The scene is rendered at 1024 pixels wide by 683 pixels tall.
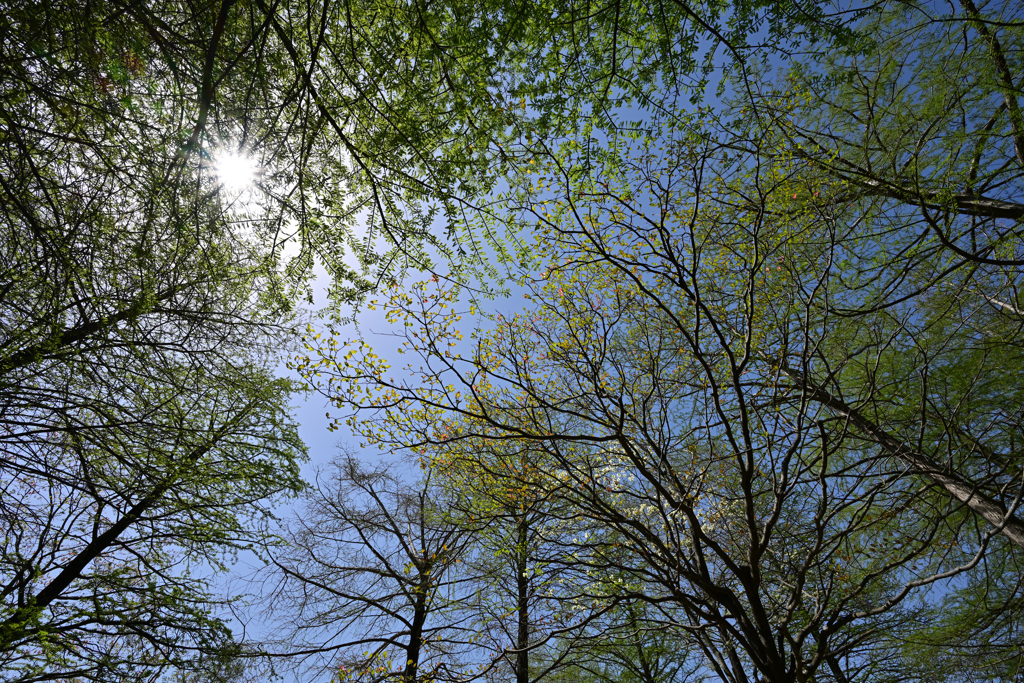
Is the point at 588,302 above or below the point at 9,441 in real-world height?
above

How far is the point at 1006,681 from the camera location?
5.03m

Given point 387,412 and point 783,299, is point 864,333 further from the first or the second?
point 387,412

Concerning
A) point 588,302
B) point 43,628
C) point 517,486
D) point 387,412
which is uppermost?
point 588,302

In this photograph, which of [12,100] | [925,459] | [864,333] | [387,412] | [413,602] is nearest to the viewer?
[12,100]

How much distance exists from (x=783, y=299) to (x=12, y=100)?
7354 millimetres

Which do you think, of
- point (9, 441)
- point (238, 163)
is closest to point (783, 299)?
point (238, 163)

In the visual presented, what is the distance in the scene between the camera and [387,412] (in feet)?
14.6

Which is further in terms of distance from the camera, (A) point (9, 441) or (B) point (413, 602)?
(B) point (413, 602)

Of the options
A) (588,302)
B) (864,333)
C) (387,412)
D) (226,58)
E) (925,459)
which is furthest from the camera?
(864,333)

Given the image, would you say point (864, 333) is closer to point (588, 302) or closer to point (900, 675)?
point (588, 302)

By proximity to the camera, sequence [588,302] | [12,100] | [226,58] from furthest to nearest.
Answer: [588,302]
[12,100]
[226,58]

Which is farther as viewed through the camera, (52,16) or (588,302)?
(588,302)

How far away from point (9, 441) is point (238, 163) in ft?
15.1

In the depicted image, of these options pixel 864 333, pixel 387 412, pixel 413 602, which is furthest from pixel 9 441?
pixel 864 333
